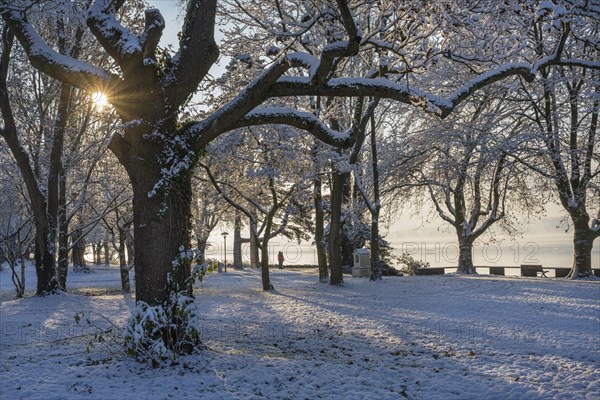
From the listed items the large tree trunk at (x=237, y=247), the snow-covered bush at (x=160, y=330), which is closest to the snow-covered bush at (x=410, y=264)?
the large tree trunk at (x=237, y=247)

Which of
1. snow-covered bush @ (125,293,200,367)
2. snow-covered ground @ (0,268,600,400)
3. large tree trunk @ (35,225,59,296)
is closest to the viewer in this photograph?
snow-covered ground @ (0,268,600,400)

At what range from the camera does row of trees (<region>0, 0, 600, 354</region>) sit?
7121mm

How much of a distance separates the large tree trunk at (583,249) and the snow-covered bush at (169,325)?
18.1m

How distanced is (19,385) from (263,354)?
3410 millimetres

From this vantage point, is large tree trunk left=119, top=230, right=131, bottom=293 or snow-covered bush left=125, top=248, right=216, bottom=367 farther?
large tree trunk left=119, top=230, right=131, bottom=293

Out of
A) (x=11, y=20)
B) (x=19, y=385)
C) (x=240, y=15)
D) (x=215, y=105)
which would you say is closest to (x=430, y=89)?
(x=240, y=15)

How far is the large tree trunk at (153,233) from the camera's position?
6.85m

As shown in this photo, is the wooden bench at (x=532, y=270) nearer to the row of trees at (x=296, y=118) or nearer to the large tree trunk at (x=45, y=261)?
the row of trees at (x=296, y=118)

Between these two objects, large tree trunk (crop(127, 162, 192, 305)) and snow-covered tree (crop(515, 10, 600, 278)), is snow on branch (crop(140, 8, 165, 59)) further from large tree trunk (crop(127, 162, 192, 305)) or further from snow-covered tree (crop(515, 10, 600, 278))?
snow-covered tree (crop(515, 10, 600, 278))

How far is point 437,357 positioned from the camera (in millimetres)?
Answer: 7445

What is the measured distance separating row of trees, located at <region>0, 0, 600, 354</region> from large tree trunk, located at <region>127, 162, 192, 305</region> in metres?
0.02

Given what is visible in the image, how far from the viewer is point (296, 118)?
7.94 m

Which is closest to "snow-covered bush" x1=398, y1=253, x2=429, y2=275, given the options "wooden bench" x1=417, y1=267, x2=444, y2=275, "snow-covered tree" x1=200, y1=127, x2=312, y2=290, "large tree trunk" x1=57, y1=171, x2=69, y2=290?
"wooden bench" x1=417, y1=267, x2=444, y2=275

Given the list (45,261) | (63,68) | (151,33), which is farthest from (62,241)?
(151,33)
